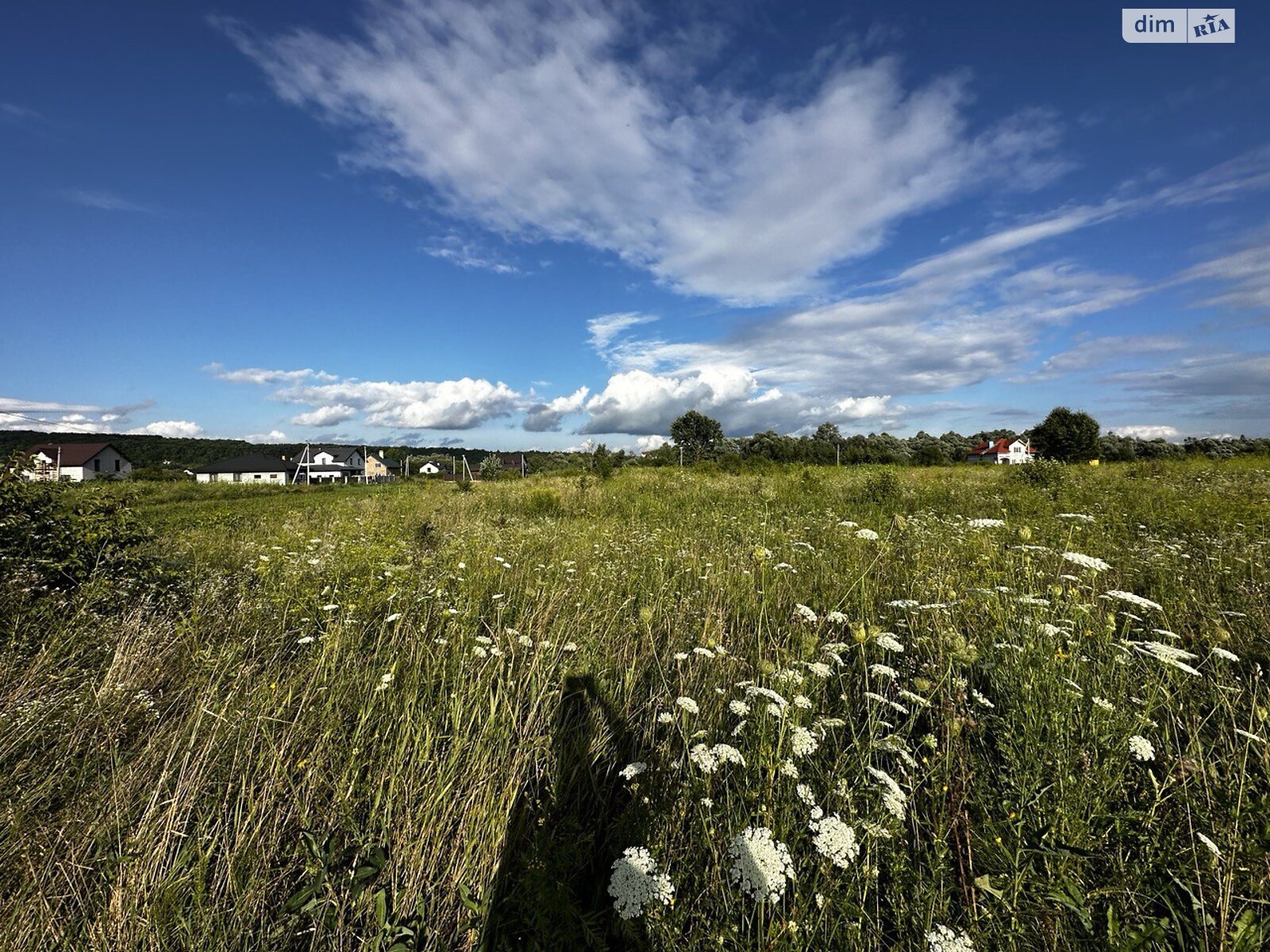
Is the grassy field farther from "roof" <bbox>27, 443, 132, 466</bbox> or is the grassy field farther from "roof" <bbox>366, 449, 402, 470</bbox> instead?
"roof" <bbox>366, 449, 402, 470</bbox>

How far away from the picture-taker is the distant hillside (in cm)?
7331

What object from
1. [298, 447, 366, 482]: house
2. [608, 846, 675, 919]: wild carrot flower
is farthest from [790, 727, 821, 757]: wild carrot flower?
[298, 447, 366, 482]: house

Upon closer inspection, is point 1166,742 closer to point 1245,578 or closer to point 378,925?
point 378,925

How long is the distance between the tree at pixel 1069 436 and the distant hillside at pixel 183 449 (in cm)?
4948

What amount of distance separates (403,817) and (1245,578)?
22.9 ft

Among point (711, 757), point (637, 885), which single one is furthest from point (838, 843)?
point (637, 885)

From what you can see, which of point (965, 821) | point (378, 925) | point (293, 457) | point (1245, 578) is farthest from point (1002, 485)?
point (293, 457)

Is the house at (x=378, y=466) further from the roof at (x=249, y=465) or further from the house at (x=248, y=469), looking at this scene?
the roof at (x=249, y=465)

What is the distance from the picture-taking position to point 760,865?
1432 mm

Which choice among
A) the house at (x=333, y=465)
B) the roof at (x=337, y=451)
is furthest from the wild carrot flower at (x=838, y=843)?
the roof at (x=337, y=451)

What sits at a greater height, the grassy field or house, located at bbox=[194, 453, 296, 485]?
house, located at bbox=[194, 453, 296, 485]

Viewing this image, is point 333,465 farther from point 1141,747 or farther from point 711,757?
point 1141,747

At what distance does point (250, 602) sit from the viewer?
4105mm

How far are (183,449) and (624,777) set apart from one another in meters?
137
